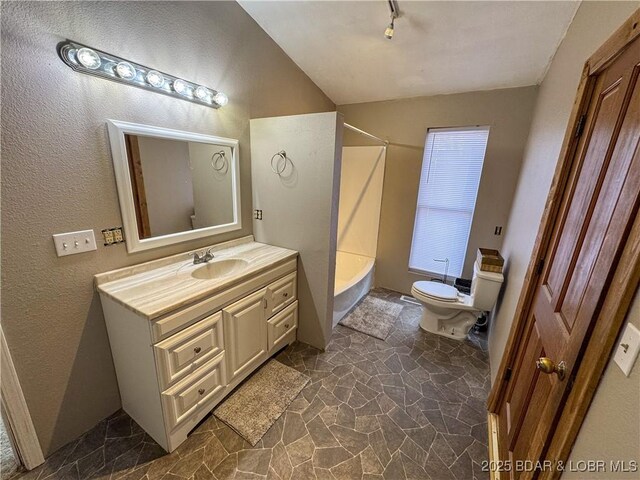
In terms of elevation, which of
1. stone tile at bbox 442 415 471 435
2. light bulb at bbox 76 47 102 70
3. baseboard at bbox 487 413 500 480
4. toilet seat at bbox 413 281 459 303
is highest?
light bulb at bbox 76 47 102 70

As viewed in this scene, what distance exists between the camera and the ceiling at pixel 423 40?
70.7 inches

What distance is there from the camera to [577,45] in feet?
4.85

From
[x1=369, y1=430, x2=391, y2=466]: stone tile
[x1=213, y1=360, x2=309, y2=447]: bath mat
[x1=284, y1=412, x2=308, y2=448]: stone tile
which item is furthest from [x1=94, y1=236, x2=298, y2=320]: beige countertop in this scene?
[x1=369, y1=430, x2=391, y2=466]: stone tile

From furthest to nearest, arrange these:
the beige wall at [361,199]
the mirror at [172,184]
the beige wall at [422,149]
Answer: the beige wall at [361,199] < the beige wall at [422,149] < the mirror at [172,184]

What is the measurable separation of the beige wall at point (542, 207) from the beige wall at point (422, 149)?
0.24m

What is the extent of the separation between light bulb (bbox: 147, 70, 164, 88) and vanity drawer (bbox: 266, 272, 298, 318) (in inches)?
58.5

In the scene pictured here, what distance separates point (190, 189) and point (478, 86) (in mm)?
2874

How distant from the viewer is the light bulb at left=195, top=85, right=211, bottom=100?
5.89 feet

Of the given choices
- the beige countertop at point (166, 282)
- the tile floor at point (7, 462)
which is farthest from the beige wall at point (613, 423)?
the tile floor at point (7, 462)

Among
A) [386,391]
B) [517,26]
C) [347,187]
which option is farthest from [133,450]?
[517,26]

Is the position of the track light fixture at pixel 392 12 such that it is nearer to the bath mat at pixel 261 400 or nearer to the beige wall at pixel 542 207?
the beige wall at pixel 542 207

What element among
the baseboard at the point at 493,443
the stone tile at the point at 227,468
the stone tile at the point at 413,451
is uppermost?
the baseboard at the point at 493,443

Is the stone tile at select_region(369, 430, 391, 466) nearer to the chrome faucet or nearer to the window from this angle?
the chrome faucet

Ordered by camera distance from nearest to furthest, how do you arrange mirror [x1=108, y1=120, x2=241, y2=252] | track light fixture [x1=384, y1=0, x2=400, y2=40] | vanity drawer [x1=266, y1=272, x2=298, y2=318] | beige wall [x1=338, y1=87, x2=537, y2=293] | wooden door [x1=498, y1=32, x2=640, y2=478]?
wooden door [x1=498, y1=32, x2=640, y2=478]
mirror [x1=108, y1=120, x2=241, y2=252]
track light fixture [x1=384, y1=0, x2=400, y2=40]
vanity drawer [x1=266, y1=272, x2=298, y2=318]
beige wall [x1=338, y1=87, x2=537, y2=293]
